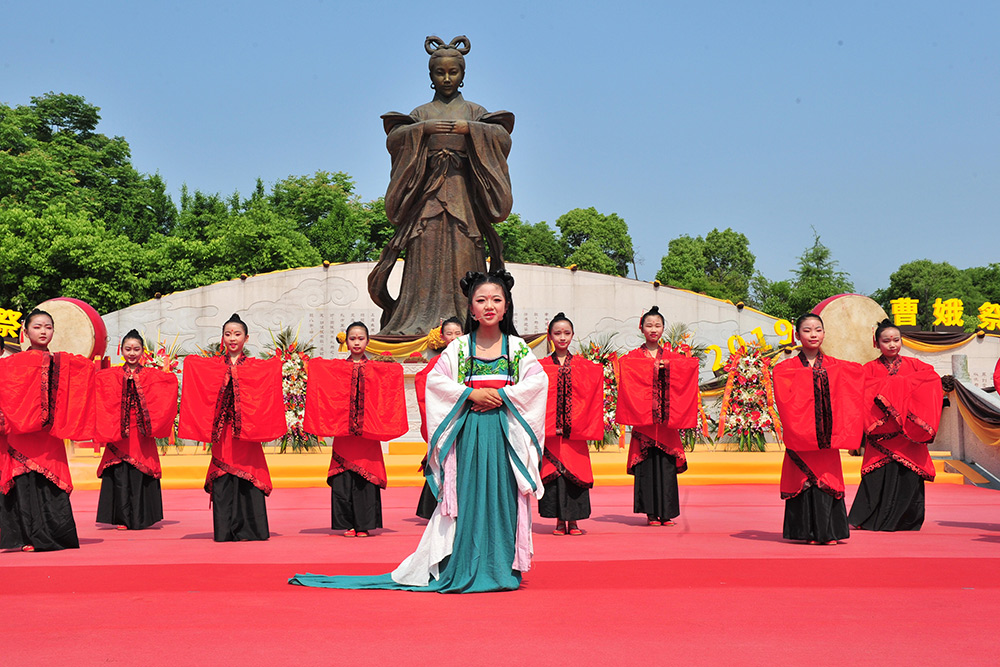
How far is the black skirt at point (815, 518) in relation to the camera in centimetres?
636

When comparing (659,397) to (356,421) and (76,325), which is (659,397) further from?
(76,325)

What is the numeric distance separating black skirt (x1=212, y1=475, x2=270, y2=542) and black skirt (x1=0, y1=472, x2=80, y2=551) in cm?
93

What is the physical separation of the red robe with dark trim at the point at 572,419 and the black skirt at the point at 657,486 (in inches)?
22.3

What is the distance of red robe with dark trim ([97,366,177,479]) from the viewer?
7.64m

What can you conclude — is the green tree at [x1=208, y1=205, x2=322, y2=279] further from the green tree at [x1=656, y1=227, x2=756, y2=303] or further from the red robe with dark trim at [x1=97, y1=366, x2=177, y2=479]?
the red robe with dark trim at [x1=97, y1=366, x2=177, y2=479]

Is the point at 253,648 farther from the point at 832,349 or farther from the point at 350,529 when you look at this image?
the point at 832,349

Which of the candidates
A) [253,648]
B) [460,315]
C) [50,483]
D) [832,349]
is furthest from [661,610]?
[832,349]

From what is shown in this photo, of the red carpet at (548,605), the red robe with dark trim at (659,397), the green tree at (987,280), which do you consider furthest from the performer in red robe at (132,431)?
the green tree at (987,280)

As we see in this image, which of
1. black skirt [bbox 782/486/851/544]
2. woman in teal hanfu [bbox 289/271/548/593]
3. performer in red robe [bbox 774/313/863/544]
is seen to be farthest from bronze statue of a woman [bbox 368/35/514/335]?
woman in teal hanfu [bbox 289/271/548/593]

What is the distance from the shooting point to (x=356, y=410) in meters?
7.33

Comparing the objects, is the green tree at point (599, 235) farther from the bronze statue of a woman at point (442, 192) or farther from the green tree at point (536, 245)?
the bronze statue of a woman at point (442, 192)

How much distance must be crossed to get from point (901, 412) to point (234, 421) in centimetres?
480

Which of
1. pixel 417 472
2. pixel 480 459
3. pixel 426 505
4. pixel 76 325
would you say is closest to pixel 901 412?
pixel 426 505

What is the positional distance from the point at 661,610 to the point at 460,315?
9.68m
